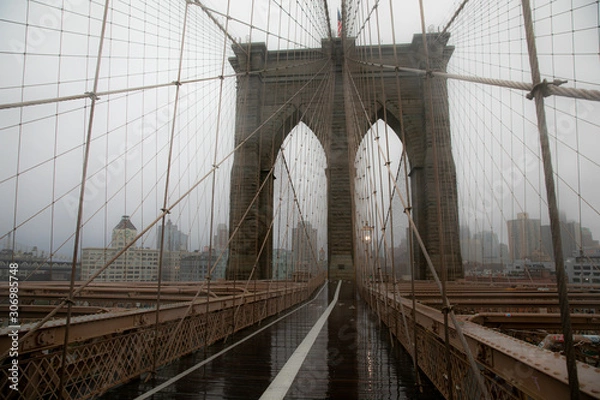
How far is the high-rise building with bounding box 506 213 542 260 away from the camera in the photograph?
1112 cm

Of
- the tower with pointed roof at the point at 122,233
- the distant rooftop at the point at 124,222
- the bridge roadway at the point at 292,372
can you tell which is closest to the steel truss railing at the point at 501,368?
the bridge roadway at the point at 292,372

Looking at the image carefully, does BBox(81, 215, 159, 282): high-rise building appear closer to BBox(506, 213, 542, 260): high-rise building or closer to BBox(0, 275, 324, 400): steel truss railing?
BBox(0, 275, 324, 400): steel truss railing

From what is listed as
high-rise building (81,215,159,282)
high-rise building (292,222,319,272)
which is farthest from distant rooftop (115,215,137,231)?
high-rise building (292,222,319,272)

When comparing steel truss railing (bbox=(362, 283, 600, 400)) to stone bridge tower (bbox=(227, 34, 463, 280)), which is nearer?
steel truss railing (bbox=(362, 283, 600, 400))

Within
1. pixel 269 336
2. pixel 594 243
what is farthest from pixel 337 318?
pixel 594 243

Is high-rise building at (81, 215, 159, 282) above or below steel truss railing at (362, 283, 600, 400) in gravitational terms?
above

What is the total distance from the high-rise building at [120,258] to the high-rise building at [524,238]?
10354 millimetres

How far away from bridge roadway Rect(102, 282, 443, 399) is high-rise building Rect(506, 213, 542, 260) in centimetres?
804

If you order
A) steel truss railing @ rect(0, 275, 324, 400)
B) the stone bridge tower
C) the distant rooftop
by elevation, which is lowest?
steel truss railing @ rect(0, 275, 324, 400)

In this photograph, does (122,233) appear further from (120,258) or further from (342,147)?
(342,147)

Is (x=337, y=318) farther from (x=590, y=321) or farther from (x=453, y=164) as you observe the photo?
(x=453, y=164)

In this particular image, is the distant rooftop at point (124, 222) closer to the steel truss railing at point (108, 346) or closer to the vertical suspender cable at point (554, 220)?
the steel truss railing at point (108, 346)

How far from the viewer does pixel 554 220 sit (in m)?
1.22

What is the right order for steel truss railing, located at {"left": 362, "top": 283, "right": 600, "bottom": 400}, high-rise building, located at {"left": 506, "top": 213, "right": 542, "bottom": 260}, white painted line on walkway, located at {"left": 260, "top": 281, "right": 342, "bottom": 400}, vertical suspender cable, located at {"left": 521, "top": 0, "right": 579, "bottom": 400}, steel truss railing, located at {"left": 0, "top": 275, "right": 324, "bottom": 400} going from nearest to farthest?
vertical suspender cable, located at {"left": 521, "top": 0, "right": 579, "bottom": 400} < steel truss railing, located at {"left": 362, "top": 283, "right": 600, "bottom": 400} < steel truss railing, located at {"left": 0, "top": 275, "right": 324, "bottom": 400} < white painted line on walkway, located at {"left": 260, "top": 281, "right": 342, "bottom": 400} < high-rise building, located at {"left": 506, "top": 213, "right": 542, "bottom": 260}
